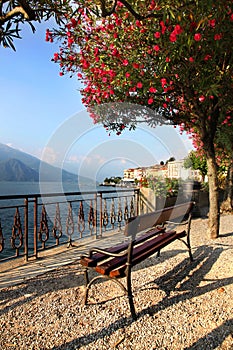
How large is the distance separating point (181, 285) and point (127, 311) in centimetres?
94

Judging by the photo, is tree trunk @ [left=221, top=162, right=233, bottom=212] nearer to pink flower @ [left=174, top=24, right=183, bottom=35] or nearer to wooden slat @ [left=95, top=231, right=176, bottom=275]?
wooden slat @ [left=95, top=231, right=176, bottom=275]

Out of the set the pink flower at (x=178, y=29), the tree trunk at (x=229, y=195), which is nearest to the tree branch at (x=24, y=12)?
the pink flower at (x=178, y=29)

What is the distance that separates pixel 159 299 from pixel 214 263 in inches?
57.5

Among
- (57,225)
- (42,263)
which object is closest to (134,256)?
(42,263)

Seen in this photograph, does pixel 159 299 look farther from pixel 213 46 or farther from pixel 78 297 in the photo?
pixel 213 46

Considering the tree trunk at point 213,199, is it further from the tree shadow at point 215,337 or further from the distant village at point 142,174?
the tree shadow at point 215,337

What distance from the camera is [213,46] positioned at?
149 inches

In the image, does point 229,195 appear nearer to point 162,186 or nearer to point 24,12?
point 162,186

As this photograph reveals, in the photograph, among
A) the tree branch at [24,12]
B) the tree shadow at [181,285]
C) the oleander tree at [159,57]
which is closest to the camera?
the tree branch at [24,12]

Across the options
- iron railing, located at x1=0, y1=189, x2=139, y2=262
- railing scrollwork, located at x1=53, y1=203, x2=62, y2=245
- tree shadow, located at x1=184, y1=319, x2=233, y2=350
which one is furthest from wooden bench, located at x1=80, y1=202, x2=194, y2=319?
railing scrollwork, located at x1=53, y1=203, x2=62, y2=245

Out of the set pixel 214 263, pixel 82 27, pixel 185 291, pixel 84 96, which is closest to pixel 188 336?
pixel 185 291

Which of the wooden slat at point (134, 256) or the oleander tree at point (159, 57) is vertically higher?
the oleander tree at point (159, 57)

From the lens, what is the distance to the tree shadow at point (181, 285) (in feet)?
7.48

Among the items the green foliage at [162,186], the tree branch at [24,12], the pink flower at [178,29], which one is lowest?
the green foliage at [162,186]
